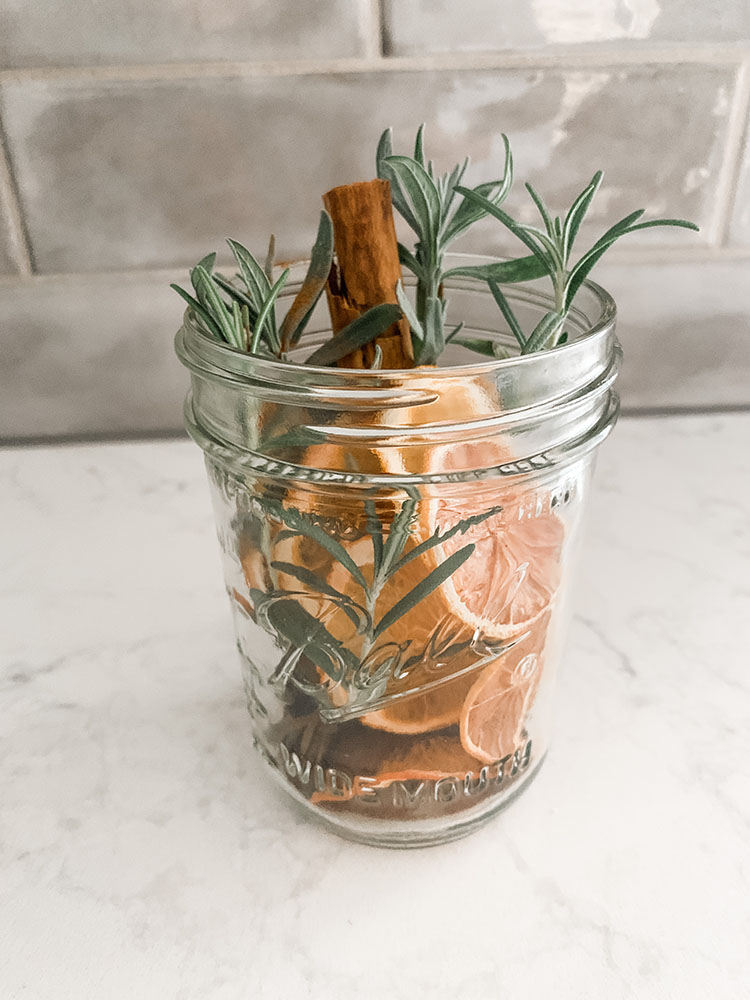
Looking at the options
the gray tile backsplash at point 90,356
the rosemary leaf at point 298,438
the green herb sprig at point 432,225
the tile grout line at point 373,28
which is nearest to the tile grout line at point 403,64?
the tile grout line at point 373,28

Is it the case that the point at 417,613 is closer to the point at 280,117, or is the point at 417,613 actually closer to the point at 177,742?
the point at 177,742

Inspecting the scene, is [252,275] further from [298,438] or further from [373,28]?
[373,28]

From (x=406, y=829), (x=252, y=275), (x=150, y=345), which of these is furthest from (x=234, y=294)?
(x=150, y=345)

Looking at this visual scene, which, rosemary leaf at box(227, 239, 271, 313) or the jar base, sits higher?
rosemary leaf at box(227, 239, 271, 313)

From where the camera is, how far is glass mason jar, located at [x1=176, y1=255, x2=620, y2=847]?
0.87 feet

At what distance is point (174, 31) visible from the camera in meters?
0.53

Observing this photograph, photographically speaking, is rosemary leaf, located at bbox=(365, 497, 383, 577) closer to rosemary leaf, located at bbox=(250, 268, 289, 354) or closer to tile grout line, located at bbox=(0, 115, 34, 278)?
rosemary leaf, located at bbox=(250, 268, 289, 354)

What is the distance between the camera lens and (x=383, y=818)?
335 mm

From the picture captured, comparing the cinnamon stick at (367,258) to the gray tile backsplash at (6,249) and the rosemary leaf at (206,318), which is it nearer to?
the rosemary leaf at (206,318)

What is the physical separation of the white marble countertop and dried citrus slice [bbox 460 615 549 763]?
0.04m

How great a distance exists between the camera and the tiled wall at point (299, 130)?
53 cm

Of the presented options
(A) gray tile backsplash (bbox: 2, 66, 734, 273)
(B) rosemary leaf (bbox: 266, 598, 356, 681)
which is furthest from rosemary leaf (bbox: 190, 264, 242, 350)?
(A) gray tile backsplash (bbox: 2, 66, 734, 273)

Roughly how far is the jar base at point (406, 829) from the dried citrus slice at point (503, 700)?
3 cm

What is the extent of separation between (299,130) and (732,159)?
31cm
